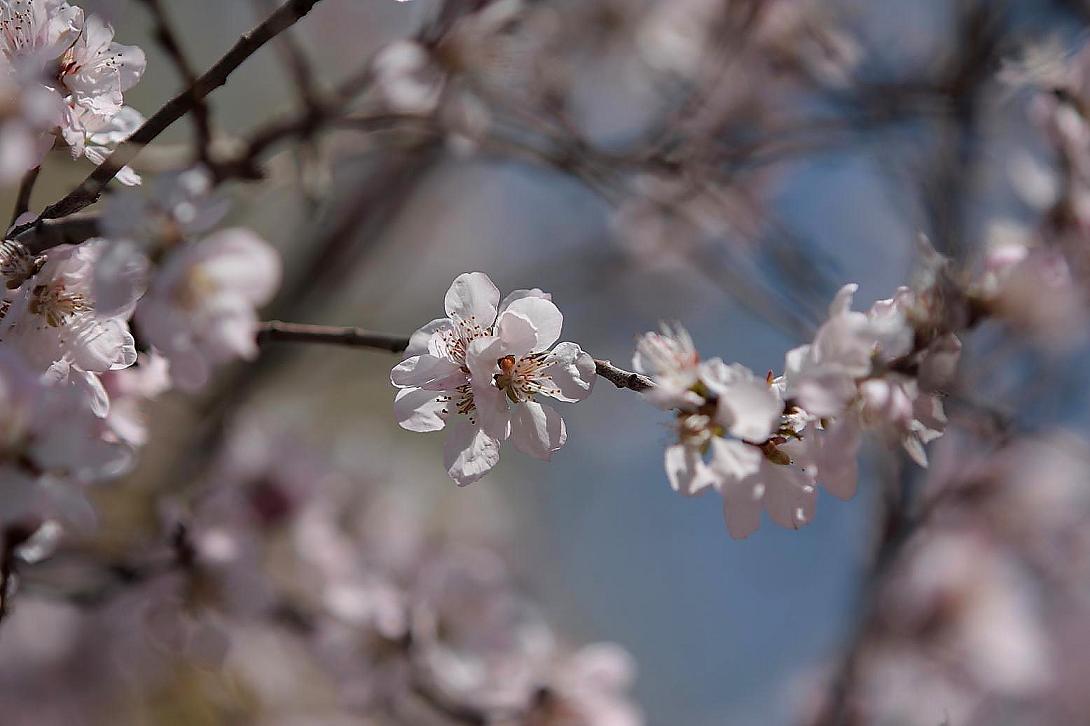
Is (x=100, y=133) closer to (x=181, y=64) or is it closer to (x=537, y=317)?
(x=181, y=64)

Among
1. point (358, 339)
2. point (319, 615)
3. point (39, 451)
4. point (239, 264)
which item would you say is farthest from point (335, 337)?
point (319, 615)

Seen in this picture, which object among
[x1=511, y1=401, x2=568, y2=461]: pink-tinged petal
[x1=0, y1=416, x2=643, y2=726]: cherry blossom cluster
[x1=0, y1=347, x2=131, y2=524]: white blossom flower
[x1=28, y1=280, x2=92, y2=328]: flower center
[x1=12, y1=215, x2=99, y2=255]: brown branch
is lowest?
[x1=0, y1=416, x2=643, y2=726]: cherry blossom cluster

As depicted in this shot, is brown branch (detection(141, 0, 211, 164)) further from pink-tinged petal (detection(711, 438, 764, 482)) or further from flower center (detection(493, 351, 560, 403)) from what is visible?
pink-tinged petal (detection(711, 438, 764, 482))

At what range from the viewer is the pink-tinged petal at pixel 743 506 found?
75 cm

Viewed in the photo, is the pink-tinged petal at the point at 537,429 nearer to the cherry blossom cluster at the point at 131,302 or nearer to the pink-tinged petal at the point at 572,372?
the pink-tinged petal at the point at 572,372

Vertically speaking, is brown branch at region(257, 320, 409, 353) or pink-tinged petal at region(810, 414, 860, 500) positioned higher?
brown branch at region(257, 320, 409, 353)

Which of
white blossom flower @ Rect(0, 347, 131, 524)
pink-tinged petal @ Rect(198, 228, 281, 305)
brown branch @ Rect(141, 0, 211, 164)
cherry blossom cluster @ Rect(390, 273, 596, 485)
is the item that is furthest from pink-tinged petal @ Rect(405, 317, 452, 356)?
brown branch @ Rect(141, 0, 211, 164)

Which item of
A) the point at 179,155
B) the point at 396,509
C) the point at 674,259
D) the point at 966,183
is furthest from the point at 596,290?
the point at 179,155

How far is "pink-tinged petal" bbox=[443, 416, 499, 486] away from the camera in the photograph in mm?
755

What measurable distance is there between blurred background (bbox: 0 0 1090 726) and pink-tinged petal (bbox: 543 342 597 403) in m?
0.08

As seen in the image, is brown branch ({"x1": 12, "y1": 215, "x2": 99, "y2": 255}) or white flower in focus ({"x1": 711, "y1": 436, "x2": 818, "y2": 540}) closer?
brown branch ({"x1": 12, "y1": 215, "x2": 99, "y2": 255})

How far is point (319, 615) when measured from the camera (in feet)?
4.79

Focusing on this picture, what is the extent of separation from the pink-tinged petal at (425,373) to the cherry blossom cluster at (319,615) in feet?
1.53

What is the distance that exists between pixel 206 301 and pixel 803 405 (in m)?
0.45
